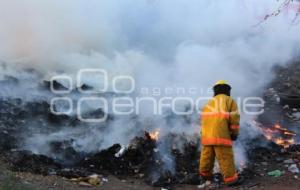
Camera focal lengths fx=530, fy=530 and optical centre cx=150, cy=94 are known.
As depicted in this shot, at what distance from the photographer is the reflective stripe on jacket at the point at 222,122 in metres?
7.08

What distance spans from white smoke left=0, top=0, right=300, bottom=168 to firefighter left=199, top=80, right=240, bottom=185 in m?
2.20

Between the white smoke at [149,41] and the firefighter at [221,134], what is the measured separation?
2.20m

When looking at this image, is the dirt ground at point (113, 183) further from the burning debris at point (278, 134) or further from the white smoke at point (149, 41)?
the white smoke at point (149, 41)

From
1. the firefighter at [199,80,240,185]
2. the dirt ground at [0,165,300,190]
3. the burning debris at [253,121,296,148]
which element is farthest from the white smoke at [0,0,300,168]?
the dirt ground at [0,165,300,190]

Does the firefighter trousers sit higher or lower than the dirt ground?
higher

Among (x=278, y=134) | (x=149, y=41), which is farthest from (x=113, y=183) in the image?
(x=149, y=41)

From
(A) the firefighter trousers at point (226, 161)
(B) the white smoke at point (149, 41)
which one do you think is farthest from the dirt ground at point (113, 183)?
(B) the white smoke at point (149, 41)

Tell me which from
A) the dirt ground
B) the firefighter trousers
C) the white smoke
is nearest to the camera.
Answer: the dirt ground

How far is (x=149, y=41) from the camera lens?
11055 mm

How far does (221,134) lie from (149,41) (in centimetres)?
441

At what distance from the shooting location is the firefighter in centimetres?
707

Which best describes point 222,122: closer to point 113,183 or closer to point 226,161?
point 226,161

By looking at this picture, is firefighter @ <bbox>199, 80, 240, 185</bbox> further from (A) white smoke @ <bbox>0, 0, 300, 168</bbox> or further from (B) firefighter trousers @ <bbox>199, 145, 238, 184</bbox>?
(A) white smoke @ <bbox>0, 0, 300, 168</bbox>

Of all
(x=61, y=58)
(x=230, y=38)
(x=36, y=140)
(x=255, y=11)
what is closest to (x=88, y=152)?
(x=36, y=140)
